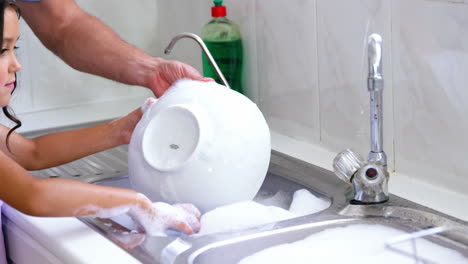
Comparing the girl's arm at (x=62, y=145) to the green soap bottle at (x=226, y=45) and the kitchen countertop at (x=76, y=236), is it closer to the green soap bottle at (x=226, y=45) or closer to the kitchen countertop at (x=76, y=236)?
the kitchen countertop at (x=76, y=236)

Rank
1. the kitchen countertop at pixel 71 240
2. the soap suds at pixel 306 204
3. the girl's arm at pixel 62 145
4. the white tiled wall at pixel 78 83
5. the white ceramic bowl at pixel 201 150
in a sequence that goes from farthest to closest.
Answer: the white tiled wall at pixel 78 83, the girl's arm at pixel 62 145, the soap suds at pixel 306 204, the white ceramic bowl at pixel 201 150, the kitchen countertop at pixel 71 240

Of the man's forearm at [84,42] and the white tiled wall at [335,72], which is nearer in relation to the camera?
the white tiled wall at [335,72]

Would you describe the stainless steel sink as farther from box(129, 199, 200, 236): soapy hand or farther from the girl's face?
the girl's face

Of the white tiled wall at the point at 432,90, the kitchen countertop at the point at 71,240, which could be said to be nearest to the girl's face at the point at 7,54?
Result: the kitchen countertop at the point at 71,240

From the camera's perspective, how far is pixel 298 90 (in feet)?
5.38

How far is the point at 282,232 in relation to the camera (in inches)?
47.7

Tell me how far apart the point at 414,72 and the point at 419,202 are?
21 centimetres

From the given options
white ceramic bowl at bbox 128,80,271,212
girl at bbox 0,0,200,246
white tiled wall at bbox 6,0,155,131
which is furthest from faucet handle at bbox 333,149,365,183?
white tiled wall at bbox 6,0,155,131

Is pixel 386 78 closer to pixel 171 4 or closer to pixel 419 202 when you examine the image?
pixel 419 202

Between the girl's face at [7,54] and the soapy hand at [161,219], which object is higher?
the girl's face at [7,54]

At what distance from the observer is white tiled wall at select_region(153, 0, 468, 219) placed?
129 cm

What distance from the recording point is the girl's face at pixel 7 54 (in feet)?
3.92

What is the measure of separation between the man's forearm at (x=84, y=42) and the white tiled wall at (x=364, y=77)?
0.28m

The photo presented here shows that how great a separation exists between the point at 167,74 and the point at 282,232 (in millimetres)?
413
